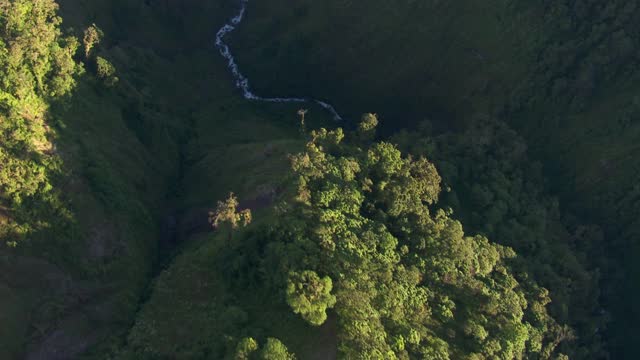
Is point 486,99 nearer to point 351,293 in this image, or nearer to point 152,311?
point 351,293

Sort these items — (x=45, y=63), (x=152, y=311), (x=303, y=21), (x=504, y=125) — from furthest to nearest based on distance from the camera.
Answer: (x=303, y=21)
(x=504, y=125)
(x=45, y=63)
(x=152, y=311)

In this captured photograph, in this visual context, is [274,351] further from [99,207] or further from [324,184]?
[99,207]

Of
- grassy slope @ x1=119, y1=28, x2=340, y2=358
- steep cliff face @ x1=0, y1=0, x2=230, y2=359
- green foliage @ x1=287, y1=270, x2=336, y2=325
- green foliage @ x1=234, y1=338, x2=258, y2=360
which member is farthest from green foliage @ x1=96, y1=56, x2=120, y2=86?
green foliage @ x1=234, y1=338, x2=258, y2=360

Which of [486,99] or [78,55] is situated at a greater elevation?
[486,99]

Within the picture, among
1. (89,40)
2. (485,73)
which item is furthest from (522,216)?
(89,40)

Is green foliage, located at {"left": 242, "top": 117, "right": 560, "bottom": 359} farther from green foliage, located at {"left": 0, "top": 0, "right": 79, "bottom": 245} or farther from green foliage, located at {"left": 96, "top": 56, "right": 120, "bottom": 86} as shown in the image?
green foliage, located at {"left": 96, "top": 56, "right": 120, "bottom": 86}

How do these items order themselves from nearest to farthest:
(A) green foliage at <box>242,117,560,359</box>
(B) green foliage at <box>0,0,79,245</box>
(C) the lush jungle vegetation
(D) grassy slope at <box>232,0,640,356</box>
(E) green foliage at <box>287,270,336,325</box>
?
(E) green foliage at <box>287,270,336,325</box>, (A) green foliage at <box>242,117,560,359</box>, (C) the lush jungle vegetation, (B) green foliage at <box>0,0,79,245</box>, (D) grassy slope at <box>232,0,640,356</box>

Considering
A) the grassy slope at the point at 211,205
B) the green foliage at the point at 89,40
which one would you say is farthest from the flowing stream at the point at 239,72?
the green foliage at the point at 89,40

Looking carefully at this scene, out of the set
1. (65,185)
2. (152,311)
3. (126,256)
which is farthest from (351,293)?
(65,185)
